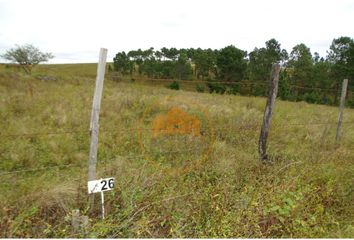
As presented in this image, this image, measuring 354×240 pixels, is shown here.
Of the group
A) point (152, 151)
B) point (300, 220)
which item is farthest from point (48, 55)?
point (300, 220)

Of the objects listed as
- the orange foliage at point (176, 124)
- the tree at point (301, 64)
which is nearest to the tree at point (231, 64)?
the tree at point (301, 64)

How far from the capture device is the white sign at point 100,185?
3.00m

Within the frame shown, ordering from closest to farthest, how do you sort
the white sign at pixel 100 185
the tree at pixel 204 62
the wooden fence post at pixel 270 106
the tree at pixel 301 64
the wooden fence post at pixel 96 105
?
the wooden fence post at pixel 96 105, the white sign at pixel 100 185, the wooden fence post at pixel 270 106, the tree at pixel 301 64, the tree at pixel 204 62

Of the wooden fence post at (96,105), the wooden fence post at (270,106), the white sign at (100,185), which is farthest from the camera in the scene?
the wooden fence post at (270,106)

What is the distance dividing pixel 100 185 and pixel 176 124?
426cm

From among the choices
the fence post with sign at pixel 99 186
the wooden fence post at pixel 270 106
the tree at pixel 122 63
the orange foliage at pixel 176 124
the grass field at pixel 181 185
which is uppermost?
the tree at pixel 122 63

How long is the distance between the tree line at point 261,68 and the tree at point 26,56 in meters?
13.5

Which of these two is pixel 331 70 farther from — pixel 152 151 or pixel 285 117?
pixel 152 151

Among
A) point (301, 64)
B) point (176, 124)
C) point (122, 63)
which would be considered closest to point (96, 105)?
point (176, 124)

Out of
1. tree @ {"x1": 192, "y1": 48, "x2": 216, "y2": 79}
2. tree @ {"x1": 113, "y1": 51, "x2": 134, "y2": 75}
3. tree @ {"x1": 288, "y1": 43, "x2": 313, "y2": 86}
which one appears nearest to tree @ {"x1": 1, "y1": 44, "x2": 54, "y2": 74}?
tree @ {"x1": 113, "y1": 51, "x2": 134, "y2": 75}

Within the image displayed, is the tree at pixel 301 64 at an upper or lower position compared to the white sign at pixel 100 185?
upper

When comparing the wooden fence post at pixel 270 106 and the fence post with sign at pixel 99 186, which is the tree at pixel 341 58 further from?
the fence post with sign at pixel 99 186

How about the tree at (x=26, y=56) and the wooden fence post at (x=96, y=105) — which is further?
the tree at (x=26, y=56)

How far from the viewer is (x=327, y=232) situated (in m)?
3.17
